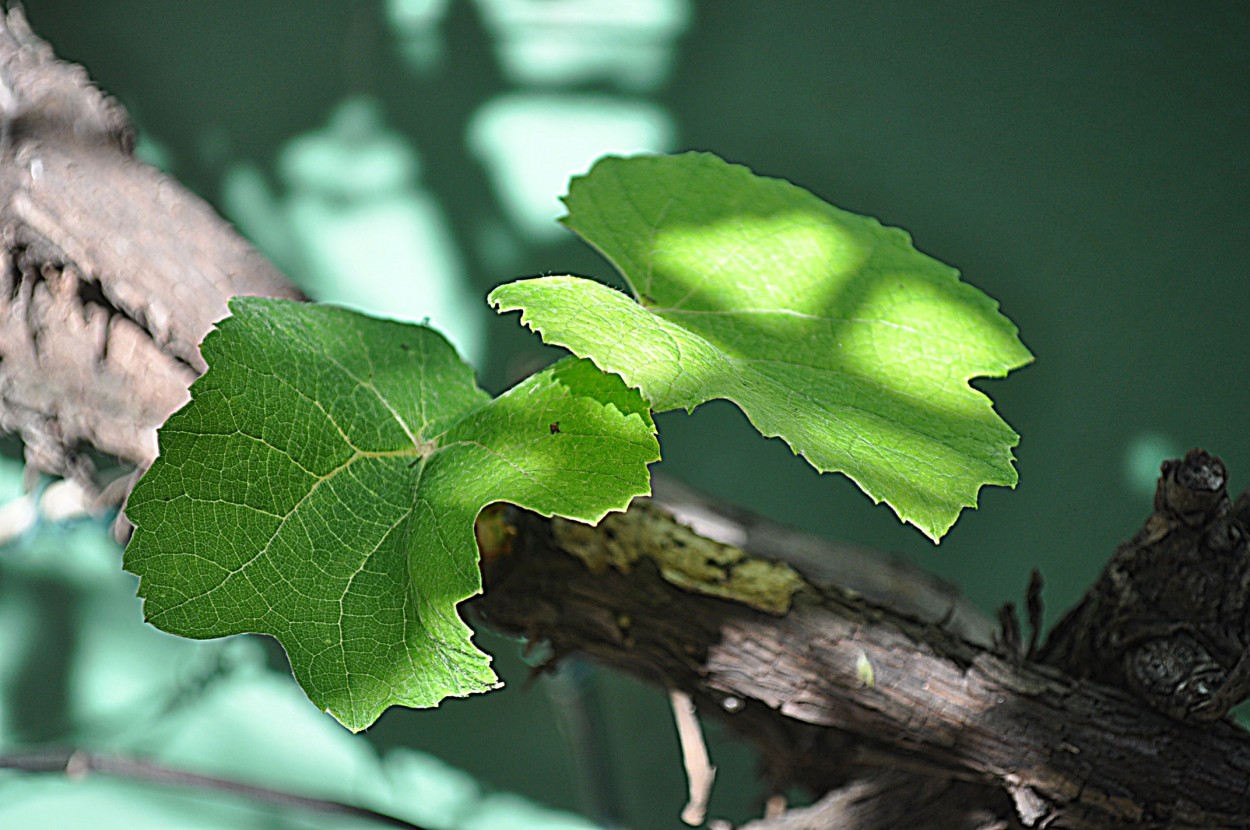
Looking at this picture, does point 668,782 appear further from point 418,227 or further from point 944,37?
→ point 944,37

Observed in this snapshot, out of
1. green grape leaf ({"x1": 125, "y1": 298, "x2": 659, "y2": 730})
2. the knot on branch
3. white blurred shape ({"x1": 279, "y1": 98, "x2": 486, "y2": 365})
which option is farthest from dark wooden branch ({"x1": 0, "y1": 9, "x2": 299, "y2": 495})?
the knot on branch

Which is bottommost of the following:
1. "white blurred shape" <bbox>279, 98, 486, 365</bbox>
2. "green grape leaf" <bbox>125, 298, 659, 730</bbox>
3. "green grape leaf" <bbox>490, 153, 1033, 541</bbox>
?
"white blurred shape" <bbox>279, 98, 486, 365</bbox>

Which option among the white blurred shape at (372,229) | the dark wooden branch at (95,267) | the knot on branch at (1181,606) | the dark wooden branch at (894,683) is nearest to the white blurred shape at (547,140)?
the white blurred shape at (372,229)

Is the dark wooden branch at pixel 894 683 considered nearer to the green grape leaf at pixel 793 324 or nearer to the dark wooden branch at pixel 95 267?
the green grape leaf at pixel 793 324

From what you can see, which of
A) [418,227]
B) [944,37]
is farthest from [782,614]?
[418,227]

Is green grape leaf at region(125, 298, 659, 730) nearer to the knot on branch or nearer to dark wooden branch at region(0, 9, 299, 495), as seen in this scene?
Answer: dark wooden branch at region(0, 9, 299, 495)
